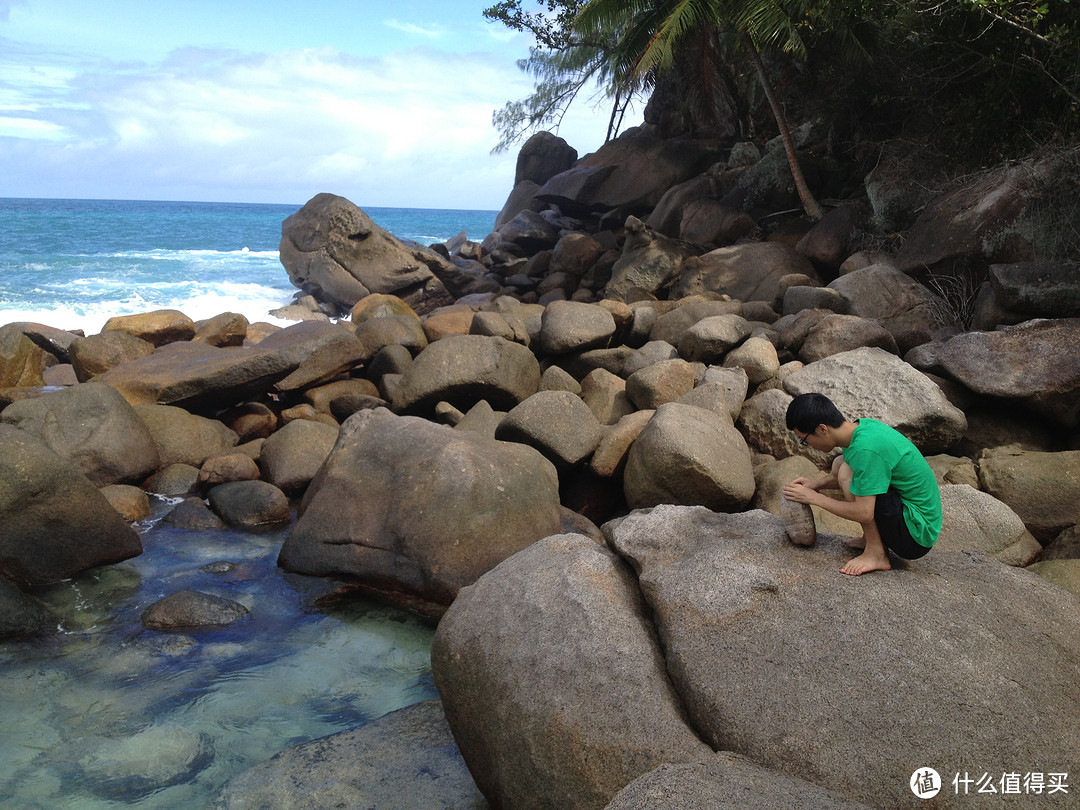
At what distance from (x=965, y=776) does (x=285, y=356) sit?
8.15m

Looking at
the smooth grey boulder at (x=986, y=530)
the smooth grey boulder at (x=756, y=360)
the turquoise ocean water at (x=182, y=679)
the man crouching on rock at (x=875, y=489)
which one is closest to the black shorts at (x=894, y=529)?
the man crouching on rock at (x=875, y=489)

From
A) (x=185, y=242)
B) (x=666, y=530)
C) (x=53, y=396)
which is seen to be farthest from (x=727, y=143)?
(x=185, y=242)

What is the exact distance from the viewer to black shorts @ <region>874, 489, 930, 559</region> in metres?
3.88

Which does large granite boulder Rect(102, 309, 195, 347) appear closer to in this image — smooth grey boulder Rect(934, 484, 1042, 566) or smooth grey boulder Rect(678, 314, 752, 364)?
smooth grey boulder Rect(678, 314, 752, 364)

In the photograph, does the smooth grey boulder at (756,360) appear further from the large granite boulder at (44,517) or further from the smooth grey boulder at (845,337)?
the large granite boulder at (44,517)

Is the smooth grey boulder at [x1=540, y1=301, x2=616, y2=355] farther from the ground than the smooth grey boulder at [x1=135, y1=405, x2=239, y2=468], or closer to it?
farther from the ground

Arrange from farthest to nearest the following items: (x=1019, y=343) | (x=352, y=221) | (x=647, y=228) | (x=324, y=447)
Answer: (x=352, y=221), (x=647, y=228), (x=324, y=447), (x=1019, y=343)

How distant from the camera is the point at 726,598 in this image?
3.75 m

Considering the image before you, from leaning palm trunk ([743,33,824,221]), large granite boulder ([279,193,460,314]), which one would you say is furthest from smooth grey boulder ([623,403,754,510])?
large granite boulder ([279,193,460,314])

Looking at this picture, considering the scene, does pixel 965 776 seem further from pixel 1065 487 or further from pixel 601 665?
pixel 1065 487

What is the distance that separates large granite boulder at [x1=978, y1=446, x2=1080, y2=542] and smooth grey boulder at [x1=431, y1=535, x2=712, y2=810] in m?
4.07

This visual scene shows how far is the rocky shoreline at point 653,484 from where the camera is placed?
335 centimetres

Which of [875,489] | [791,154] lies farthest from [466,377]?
[791,154]

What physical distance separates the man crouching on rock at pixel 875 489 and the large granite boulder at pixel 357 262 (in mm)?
16308
